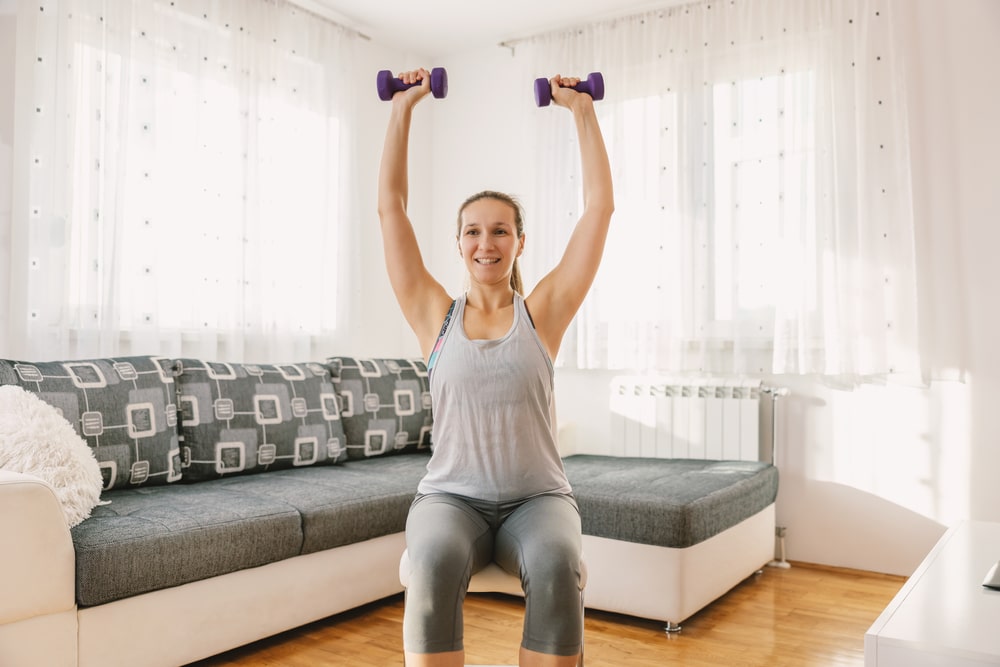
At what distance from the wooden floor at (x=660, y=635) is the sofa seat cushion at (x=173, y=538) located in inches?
12.6

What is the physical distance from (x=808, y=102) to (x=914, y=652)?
2.57 metres

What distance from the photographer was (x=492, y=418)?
154 centimetres

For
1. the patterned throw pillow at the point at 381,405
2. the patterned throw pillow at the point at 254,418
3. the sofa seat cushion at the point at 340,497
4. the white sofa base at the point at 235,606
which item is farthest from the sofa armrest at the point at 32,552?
the patterned throw pillow at the point at 381,405

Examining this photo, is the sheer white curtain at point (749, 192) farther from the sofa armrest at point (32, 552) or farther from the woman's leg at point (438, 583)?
the sofa armrest at point (32, 552)

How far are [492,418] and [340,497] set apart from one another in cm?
125

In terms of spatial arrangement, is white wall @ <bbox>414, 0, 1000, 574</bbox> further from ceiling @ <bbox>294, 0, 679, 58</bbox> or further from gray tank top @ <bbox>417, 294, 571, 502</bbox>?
gray tank top @ <bbox>417, 294, 571, 502</bbox>

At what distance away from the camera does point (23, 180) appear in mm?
2779

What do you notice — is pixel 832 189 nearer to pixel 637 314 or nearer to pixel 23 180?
pixel 637 314

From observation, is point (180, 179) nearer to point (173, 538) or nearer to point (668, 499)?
point (173, 538)

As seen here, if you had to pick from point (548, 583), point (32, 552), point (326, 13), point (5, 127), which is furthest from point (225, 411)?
point (326, 13)

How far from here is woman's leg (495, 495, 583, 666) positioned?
1.38 metres

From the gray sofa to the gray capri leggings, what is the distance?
93cm

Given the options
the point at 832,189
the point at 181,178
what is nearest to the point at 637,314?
the point at 832,189

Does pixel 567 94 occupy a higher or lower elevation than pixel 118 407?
higher
